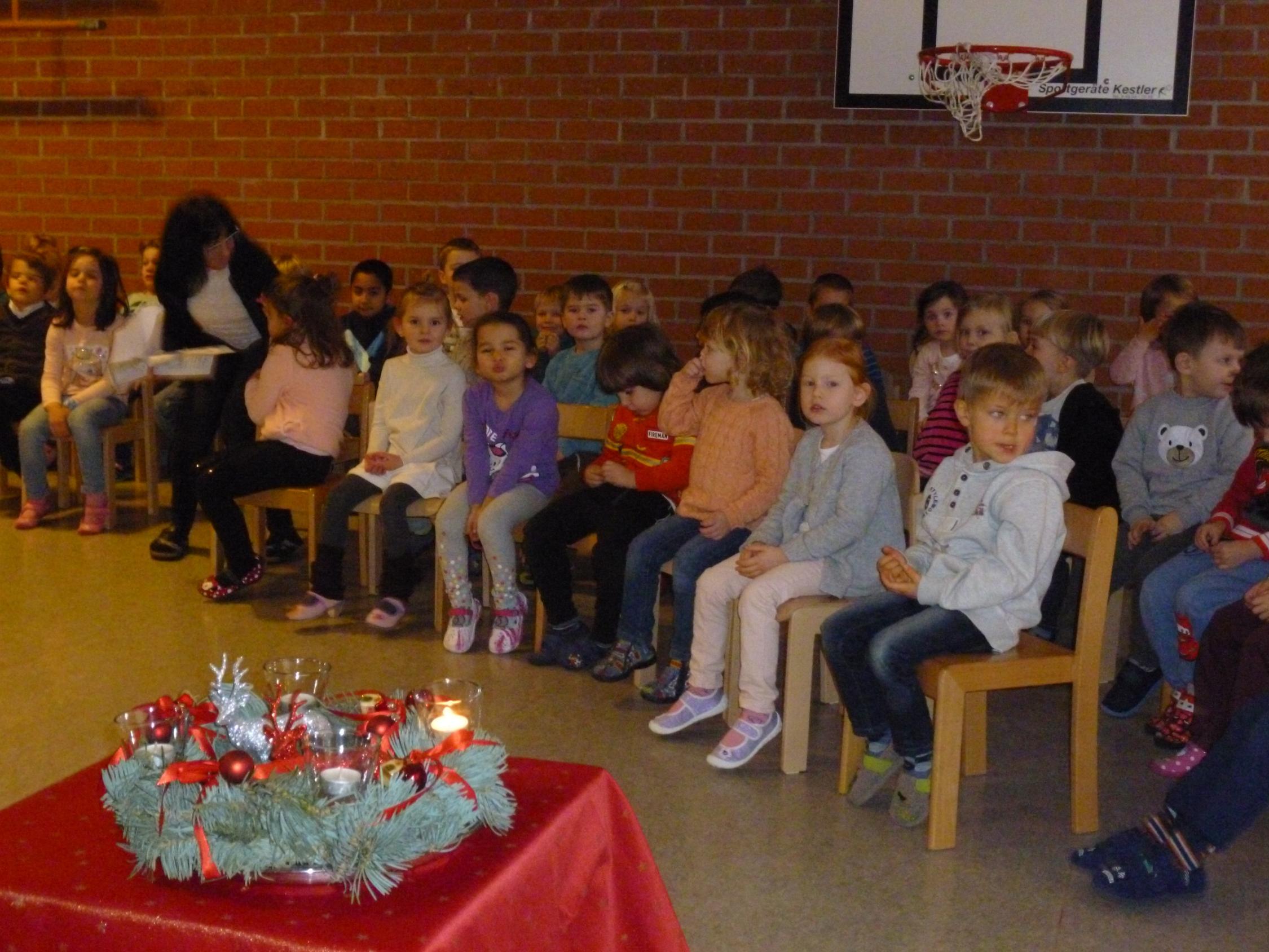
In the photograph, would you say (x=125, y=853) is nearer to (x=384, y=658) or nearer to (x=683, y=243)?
(x=384, y=658)

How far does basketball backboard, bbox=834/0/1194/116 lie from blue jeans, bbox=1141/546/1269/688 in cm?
253

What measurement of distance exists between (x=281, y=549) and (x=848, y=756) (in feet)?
9.53

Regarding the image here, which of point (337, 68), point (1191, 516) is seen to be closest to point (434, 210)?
point (337, 68)

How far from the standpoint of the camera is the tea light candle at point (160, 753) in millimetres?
1784

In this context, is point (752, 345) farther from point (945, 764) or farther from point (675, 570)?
point (945, 764)

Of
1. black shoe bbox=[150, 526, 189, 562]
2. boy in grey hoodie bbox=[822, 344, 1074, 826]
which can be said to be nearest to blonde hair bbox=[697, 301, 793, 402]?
boy in grey hoodie bbox=[822, 344, 1074, 826]

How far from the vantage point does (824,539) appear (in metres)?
3.53

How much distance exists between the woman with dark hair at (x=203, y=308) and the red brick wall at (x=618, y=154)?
1450 millimetres

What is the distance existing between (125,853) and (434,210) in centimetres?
530

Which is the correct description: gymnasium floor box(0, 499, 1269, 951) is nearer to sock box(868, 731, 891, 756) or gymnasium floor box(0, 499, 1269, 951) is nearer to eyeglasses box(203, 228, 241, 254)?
sock box(868, 731, 891, 756)

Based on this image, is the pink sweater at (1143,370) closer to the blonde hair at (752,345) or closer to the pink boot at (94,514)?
the blonde hair at (752,345)

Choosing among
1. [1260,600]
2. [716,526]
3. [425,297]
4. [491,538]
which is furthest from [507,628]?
[1260,600]

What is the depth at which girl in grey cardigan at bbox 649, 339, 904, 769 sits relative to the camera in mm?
3531

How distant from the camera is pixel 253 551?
16.6ft
